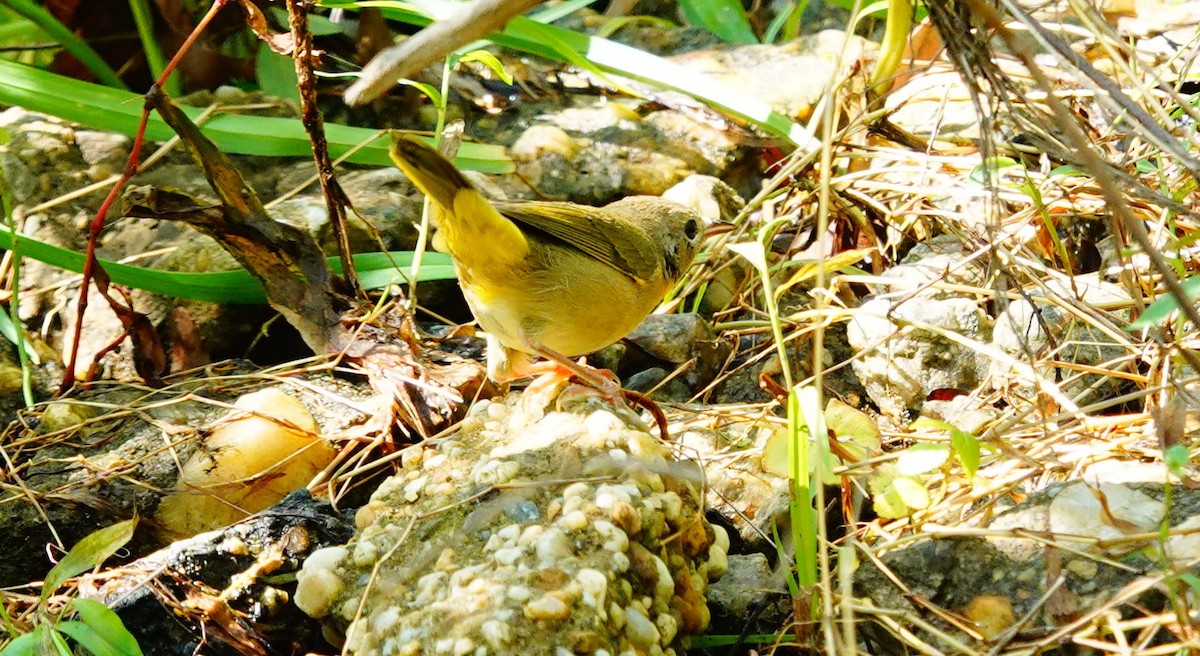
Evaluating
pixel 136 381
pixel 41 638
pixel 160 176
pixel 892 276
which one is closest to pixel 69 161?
pixel 160 176

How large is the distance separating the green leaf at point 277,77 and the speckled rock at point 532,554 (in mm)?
1996

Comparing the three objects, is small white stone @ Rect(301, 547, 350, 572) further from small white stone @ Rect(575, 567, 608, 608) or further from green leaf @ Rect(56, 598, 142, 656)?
small white stone @ Rect(575, 567, 608, 608)

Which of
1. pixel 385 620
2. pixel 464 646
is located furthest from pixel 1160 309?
pixel 385 620

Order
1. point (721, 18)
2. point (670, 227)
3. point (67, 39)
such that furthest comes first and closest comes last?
point (721, 18) < point (67, 39) < point (670, 227)

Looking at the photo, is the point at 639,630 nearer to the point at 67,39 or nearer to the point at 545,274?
the point at 545,274

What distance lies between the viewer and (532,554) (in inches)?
73.1

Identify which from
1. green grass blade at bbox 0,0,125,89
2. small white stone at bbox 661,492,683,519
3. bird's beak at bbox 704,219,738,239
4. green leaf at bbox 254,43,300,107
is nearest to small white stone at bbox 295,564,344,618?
small white stone at bbox 661,492,683,519

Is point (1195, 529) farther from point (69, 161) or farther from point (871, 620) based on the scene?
point (69, 161)

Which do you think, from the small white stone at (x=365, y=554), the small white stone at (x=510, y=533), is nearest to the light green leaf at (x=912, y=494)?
the small white stone at (x=510, y=533)

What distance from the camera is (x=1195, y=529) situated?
1642mm

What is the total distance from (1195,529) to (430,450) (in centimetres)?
147

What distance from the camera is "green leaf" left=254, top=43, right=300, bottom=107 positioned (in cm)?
382

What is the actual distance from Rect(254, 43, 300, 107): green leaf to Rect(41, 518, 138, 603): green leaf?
1.93 metres

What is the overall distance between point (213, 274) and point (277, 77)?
1064 mm
